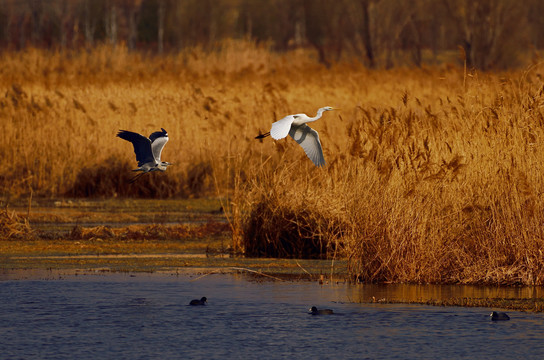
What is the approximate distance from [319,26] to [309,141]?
234ft

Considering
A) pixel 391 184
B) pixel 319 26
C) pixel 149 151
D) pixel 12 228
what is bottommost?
pixel 12 228

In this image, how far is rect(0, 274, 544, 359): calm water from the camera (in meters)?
8.20

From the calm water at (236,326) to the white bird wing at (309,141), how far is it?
5.35 ft

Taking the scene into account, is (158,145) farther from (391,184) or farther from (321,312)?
(321,312)

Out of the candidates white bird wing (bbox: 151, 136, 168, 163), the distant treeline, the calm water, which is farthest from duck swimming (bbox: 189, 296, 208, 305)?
the distant treeline

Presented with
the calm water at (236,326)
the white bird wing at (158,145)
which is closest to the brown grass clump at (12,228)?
the white bird wing at (158,145)

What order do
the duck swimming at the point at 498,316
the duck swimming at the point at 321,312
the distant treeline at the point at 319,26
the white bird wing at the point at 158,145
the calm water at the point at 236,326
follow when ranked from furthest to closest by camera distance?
the distant treeline at the point at 319,26, the white bird wing at the point at 158,145, the duck swimming at the point at 321,312, the duck swimming at the point at 498,316, the calm water at the point at 236,326

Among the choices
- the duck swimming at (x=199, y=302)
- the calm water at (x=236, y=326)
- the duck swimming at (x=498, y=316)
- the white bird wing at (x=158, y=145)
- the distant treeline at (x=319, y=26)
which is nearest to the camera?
the calm water at (x=236, y=326)

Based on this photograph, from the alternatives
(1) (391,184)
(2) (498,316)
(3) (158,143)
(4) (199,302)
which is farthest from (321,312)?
(3) (158,143)

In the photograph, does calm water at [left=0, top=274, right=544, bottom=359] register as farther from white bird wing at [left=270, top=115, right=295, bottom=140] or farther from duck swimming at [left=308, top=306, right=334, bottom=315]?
white bird wing at [left=270, top=115, right=295, bottom=140]

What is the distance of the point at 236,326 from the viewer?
9.11 metres

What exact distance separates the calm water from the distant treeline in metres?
38.5

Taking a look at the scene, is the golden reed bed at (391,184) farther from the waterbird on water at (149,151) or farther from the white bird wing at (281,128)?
the waterbird on water at (149,151)

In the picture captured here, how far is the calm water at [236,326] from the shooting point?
8.20 metres
